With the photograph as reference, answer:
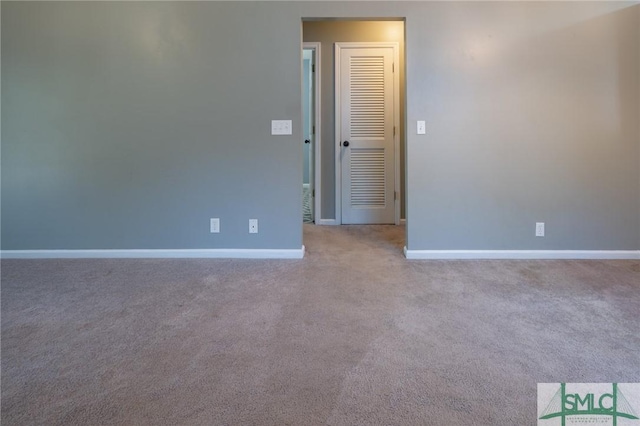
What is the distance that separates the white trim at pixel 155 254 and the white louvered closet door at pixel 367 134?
1.60 metres

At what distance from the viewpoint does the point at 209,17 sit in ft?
8.61

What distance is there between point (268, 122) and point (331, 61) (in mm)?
1856

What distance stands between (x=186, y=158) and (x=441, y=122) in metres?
2.05

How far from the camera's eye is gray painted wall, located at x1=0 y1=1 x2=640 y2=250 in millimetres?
2596

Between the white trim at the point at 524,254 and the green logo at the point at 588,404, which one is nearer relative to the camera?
the green logo at the point at 588,404

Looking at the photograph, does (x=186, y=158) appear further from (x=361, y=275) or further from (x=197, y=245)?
(x=361, y=275)

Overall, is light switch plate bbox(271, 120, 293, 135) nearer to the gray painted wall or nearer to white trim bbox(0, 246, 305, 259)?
the gray painted wall

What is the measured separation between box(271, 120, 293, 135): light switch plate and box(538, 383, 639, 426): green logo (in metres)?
2.22

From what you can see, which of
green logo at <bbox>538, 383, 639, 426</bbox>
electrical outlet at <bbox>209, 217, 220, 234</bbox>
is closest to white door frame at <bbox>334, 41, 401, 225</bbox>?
electrical outlet at <bbox>209, 217, 220, 234</bbox>

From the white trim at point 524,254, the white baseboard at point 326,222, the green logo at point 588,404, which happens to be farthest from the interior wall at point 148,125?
the green logo at point 588,404

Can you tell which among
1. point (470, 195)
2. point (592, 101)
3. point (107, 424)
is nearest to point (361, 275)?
point (470, 195)

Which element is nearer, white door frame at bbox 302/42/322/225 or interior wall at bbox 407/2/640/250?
interior wall at bbox 407/2/640/250

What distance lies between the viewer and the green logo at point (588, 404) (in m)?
0.98

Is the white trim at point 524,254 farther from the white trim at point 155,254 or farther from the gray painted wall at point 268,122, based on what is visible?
the white trim at point 155,254
